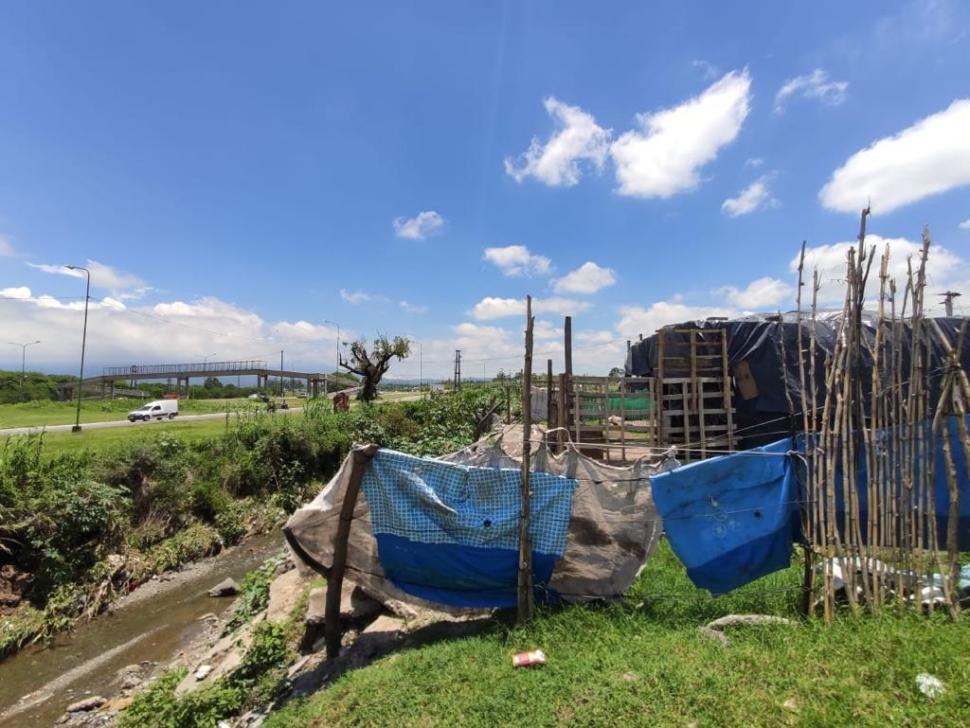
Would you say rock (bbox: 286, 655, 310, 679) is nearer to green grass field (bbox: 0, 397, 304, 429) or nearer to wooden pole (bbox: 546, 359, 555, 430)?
wooden pole (bbox: 546, 359, 555, 430)

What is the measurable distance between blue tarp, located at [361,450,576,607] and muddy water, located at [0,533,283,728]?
200 inches

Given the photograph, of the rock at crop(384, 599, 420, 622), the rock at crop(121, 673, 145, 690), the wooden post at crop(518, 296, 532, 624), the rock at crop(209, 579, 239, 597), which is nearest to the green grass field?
the rock at crop(209, 579, 239, 597)

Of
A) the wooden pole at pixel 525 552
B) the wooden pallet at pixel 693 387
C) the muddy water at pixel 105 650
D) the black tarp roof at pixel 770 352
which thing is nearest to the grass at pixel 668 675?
the wooden pole at pixel 525 552

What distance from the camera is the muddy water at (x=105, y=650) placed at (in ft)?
20.6

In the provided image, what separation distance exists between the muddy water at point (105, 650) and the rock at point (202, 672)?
1.83 metres

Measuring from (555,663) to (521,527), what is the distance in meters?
1.03

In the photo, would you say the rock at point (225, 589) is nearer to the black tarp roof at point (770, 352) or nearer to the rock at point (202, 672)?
the rock at point (202, 672)

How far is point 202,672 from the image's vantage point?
544 centimetres

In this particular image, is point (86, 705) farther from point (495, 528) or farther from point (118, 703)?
point (495, 528)

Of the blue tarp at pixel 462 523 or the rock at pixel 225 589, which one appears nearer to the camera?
the blue tarp at pixel 462 523

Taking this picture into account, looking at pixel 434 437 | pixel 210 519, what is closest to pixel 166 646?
pixel 210 519

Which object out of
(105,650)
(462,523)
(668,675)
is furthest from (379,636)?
(105,650)

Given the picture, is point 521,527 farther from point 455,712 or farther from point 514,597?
point 455,712

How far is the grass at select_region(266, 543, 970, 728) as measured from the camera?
8.86 ft
